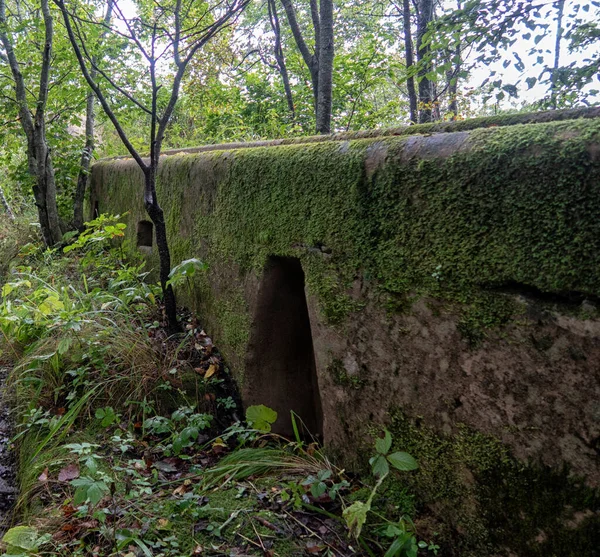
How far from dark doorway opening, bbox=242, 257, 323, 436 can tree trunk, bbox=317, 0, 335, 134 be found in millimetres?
2865

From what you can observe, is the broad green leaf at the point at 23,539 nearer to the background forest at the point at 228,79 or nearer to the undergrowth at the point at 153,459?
the undergrowth at the point at 153,459

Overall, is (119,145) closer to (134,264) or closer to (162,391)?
(134,264)

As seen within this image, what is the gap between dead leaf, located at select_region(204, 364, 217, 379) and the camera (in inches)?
124

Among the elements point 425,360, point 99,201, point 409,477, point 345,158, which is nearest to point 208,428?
point 409,477

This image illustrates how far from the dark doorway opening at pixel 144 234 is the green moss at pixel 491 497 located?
12.8 ft

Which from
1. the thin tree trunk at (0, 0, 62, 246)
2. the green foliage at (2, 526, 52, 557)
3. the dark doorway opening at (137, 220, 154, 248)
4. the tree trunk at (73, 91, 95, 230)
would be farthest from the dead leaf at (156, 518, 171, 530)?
the tree trunk at (73, 91, 95, 230)

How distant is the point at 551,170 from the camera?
1447 mm

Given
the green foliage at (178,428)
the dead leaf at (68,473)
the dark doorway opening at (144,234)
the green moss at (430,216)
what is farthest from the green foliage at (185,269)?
the dark doorway opening at (144,234)

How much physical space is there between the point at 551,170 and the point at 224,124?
7619 mm

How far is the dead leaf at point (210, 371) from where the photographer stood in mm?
3143

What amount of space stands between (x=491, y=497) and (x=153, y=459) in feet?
5.57

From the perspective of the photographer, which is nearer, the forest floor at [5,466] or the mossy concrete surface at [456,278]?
the mossy concrete surface at [456,278]

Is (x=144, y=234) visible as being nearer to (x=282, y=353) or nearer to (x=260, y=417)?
(x=282, y=353)

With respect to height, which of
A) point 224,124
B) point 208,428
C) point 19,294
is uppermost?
point 224,124
